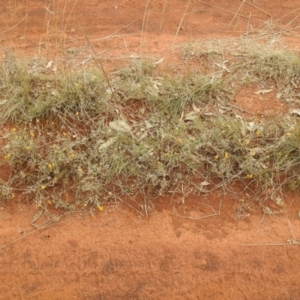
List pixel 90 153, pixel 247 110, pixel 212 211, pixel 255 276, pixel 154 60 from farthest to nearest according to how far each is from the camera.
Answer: pixel 154 60, pixel 247 110, pixel 90 153, pixel 212 211, pixel 255 276

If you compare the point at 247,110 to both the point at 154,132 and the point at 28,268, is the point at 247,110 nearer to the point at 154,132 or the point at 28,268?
the point at 154,132

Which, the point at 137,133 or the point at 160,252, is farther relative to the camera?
Result: the point at 137,133

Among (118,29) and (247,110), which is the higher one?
(118,29)

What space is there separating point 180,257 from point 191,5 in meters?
3.08

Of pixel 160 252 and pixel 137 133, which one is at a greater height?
pixel 137 133

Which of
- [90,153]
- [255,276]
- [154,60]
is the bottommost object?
[255,276]

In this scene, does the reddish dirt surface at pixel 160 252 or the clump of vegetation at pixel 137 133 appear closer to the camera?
the reddish dirt surface at pixel 160 252

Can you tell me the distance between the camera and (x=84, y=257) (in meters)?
2.61

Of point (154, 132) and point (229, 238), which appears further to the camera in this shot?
point (154, 132)

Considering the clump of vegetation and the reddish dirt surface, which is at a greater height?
the clump of vegetation

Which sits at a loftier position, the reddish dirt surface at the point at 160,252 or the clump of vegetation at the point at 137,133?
the clump of vegetation at the point at 137,133

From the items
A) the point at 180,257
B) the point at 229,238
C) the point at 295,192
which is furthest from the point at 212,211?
the point at 295,192

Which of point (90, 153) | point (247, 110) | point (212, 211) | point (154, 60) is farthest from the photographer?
point (154, 60)

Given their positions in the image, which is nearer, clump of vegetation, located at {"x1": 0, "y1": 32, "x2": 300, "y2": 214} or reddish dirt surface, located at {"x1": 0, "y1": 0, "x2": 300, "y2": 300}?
reddish dirt surface, located at {"x1": 0, "y1": 0, "x2": 300, "y2": 300}
